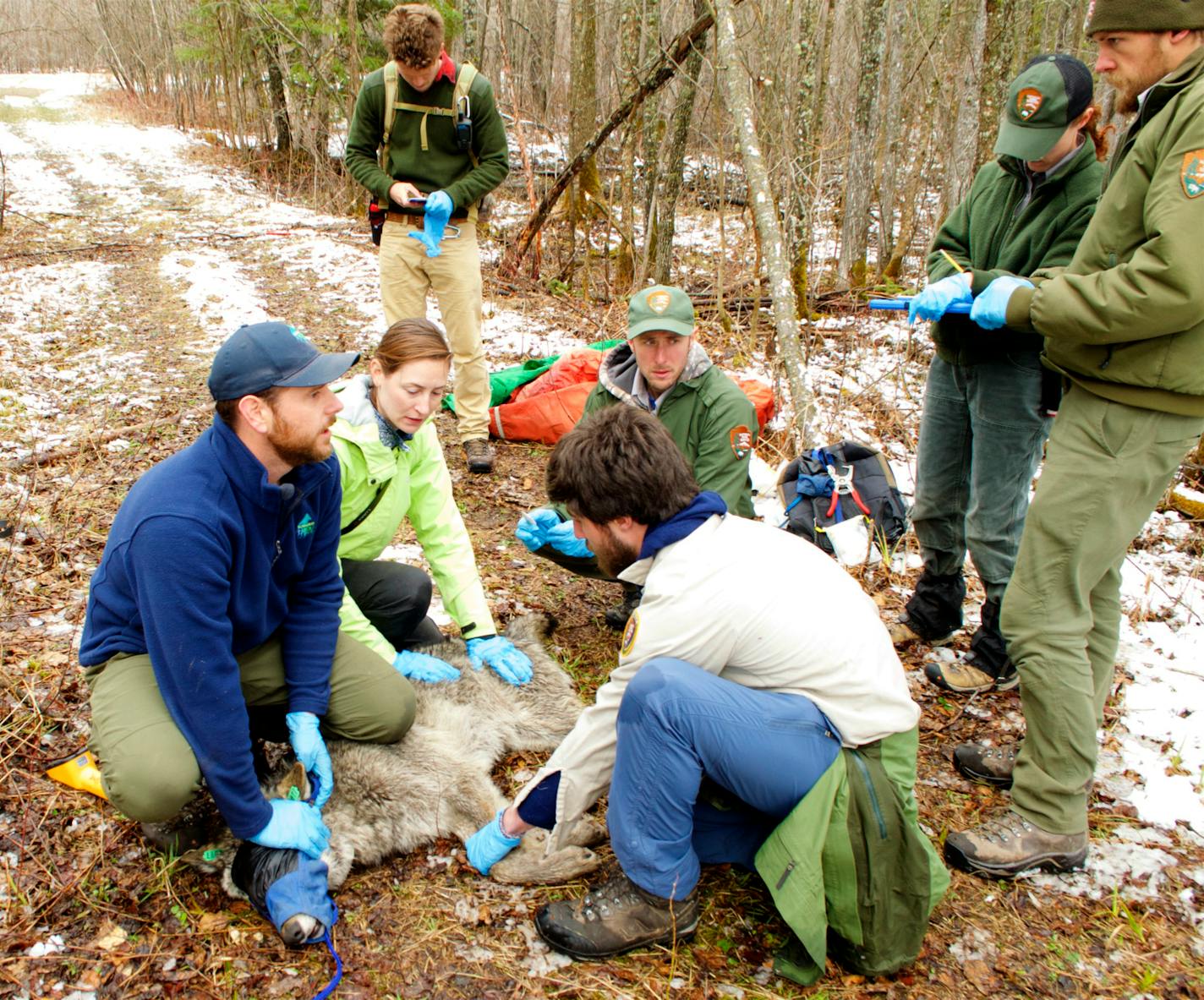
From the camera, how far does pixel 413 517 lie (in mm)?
3080

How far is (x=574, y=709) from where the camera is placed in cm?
299

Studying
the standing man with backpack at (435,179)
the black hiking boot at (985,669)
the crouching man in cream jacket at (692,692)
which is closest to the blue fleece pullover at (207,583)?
the crouching man in cream jacket at (692,692)

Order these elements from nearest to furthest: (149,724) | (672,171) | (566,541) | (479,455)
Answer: (149,724) → (566,541) → (479,455) → (672,171)

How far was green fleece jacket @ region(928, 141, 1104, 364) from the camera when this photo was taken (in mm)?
2611

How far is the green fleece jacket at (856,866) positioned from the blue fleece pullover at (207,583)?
1.38 m

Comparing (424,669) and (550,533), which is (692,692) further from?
(550,533)

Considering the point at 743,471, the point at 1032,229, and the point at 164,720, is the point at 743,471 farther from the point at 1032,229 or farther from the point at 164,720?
the point at 164,720

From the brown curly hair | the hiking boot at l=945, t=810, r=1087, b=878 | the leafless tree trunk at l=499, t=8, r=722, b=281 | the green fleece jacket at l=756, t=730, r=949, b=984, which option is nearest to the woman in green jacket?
the green fleece jacket at l=756, t=730, r=949, b=984

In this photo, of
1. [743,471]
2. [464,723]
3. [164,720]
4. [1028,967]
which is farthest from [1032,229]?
[164,720]

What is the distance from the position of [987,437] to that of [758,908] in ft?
5.82

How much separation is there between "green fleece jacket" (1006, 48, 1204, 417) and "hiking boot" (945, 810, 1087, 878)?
1260 millimetres

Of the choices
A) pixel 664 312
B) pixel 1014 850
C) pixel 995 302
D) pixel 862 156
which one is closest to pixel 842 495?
pixel 664 312

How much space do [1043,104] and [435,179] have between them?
139 inches

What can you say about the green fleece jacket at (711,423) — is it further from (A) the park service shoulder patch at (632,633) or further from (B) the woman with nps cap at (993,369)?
(A) the park service shoulder patch at (632,633)
